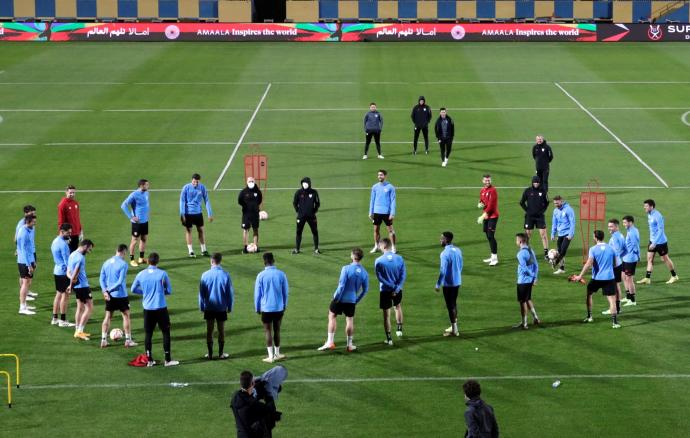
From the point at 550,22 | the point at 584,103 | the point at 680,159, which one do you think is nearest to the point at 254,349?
the point at 680,159

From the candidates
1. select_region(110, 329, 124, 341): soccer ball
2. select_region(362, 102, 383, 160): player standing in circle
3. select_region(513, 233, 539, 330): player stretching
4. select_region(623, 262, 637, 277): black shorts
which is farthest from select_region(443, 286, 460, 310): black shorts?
select_region(362, 102, 383, 160): player standing in circle

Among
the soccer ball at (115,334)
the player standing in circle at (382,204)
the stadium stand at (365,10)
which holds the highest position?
the stadium stand at (365,10)

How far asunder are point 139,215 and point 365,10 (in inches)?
1990

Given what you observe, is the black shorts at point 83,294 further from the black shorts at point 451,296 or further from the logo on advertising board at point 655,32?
the logo on advertising board at point 655,32

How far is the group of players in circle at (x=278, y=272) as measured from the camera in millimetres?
20938

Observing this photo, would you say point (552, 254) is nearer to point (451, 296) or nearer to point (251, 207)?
point (451, 296)

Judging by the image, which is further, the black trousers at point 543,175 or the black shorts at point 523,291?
the black trousers at point 543,175

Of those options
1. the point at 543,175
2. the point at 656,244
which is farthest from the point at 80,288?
the point at 543,175

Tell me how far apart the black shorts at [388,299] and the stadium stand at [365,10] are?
53440 millimetres

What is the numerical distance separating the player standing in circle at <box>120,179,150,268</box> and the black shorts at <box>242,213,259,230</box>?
238cm

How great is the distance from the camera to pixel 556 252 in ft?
89.1

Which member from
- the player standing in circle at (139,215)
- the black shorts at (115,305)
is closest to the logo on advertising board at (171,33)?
the player standing in circle at (139,215)

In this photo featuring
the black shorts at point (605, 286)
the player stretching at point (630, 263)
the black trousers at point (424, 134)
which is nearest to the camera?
the black shorts at point (605, 286)

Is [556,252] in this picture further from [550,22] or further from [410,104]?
[550,22]
